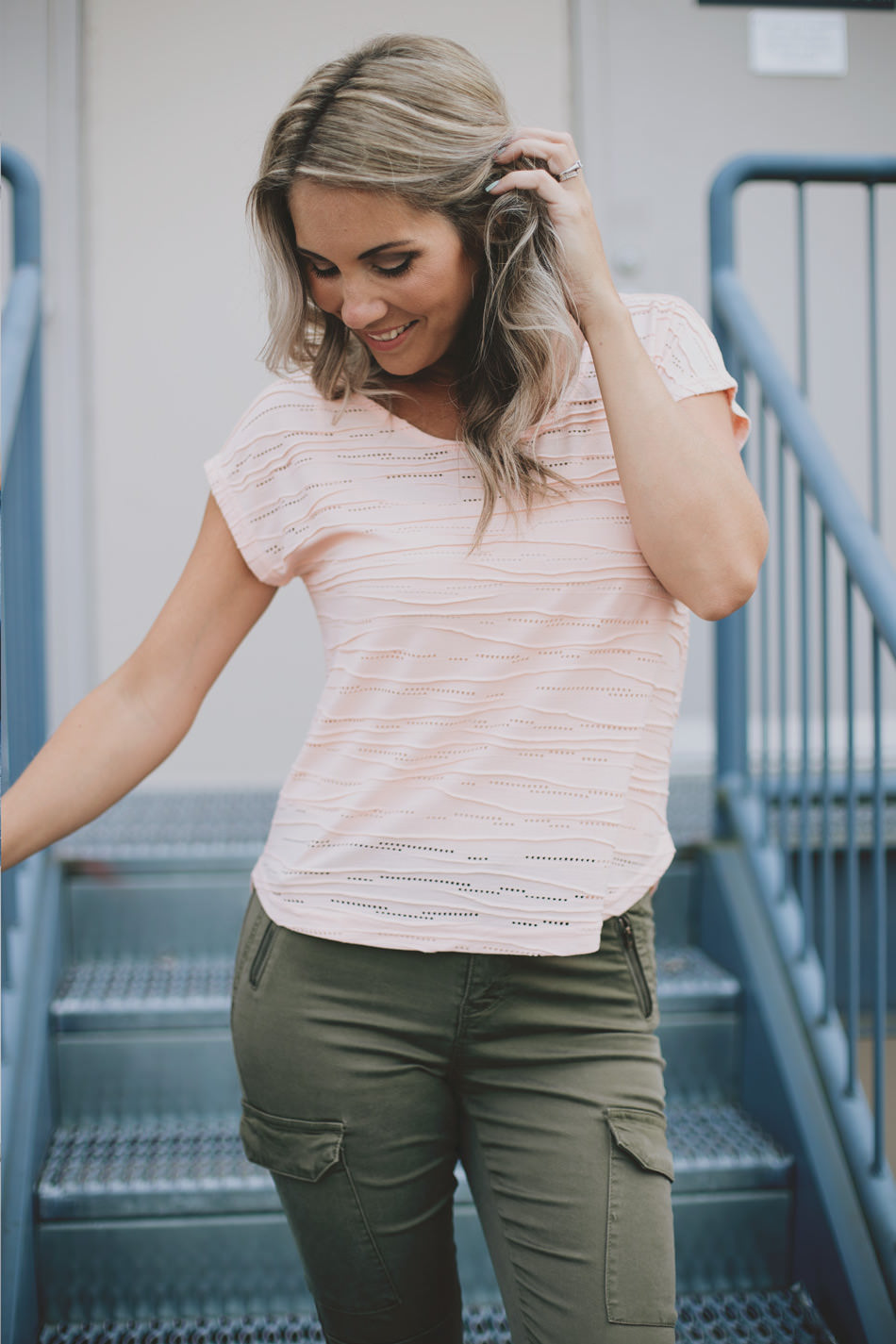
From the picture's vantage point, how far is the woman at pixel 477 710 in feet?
2.80

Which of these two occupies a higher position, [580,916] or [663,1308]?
[580,916]

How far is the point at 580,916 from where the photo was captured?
88 cm

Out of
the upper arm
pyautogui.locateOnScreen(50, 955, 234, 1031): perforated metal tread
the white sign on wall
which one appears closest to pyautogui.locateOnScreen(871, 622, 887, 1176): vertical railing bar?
the upper arm

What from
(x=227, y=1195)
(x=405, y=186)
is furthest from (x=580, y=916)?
(x=227, y=1195)

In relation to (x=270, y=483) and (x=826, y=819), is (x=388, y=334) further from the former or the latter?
(x=826, y=819)

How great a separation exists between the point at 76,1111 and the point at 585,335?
58.4 inches

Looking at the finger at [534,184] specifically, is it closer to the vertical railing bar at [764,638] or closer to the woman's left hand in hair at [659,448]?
the woman's left hand in hair at [659,448]

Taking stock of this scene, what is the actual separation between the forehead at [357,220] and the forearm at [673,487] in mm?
158

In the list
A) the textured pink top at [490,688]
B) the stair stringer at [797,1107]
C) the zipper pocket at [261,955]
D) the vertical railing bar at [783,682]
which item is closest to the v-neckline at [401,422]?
the textured pink top at [490,688]

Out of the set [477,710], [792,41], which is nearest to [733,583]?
[477,710]

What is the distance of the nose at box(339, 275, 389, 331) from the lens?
891mm

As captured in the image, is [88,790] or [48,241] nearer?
[88,790]

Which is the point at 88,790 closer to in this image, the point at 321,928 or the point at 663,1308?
the point at 321,928

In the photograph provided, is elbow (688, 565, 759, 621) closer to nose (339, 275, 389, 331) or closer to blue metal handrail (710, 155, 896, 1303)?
nose (339, 275, 389, 331)
